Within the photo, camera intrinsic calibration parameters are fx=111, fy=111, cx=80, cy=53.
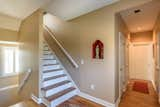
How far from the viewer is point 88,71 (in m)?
3.32

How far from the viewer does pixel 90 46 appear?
3271 millimetres

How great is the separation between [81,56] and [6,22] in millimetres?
2686

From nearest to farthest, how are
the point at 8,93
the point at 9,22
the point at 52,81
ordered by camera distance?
the point at 52,81
the point at 9,22
the point at 8,93

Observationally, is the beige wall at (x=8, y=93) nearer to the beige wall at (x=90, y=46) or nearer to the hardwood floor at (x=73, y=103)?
the hardwood floor at (x=73, y=103)

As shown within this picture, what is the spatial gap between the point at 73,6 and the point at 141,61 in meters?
4.73

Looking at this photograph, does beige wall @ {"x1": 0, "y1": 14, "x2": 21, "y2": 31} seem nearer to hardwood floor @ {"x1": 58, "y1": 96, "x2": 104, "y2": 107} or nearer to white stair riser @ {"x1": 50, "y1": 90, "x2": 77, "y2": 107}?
white stair riser @ {"x1": 50, "y1": 90, "x2": 77, "y2": 107}

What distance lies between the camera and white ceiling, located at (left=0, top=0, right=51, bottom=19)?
2.77m

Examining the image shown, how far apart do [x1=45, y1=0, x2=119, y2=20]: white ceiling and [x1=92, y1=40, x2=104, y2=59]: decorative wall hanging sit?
95 centimetres

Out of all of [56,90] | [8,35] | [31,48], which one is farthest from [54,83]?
[8,35]

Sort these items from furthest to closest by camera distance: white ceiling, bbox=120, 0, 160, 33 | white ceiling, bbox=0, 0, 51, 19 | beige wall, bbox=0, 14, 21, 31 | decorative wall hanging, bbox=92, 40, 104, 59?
beige wall, bbox=0, 14, 21, 31
decorative wall hanging, bbox=92, 40, 104, 59
white ceiling, bbox=0, 0, 51, 19
white ceiling, bbox=120, 0, 160, 33

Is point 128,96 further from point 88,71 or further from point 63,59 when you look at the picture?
point 63,59

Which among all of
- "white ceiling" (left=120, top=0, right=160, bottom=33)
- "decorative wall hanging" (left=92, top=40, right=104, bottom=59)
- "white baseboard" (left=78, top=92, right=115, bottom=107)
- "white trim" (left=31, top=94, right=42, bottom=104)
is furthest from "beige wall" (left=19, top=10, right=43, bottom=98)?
"white ceiling" (left=120, top=0, right=160, bottom=33)

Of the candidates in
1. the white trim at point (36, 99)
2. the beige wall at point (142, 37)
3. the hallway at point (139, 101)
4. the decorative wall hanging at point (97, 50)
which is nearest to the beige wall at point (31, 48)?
the white trim at point (36, 99)

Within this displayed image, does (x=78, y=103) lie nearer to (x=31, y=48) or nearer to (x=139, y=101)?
(x=139, y=101)
